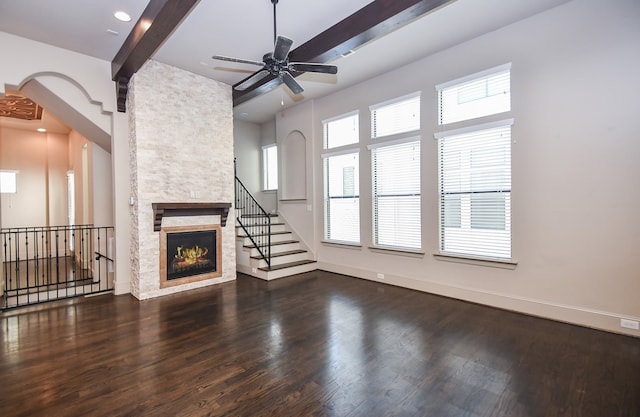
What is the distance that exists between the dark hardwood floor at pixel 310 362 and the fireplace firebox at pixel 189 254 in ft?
2.95

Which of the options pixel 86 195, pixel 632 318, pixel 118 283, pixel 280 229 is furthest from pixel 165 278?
pixel 632 318

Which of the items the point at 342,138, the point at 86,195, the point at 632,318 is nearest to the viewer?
the point at 632,318

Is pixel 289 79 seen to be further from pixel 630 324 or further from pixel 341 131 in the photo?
pixel 630 324

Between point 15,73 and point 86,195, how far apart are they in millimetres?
3596

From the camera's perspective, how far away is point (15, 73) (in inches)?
167

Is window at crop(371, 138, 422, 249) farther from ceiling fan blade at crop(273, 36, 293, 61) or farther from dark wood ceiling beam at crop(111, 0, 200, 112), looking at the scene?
dark wood ceiling beam at crop(111, 0, 200, 112)

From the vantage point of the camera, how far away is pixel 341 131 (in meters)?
6.36

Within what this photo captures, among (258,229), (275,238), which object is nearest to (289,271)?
(275,238)

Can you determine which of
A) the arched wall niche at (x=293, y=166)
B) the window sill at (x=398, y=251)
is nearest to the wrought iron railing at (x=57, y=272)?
the arched wall niche at (x=293, y=166)

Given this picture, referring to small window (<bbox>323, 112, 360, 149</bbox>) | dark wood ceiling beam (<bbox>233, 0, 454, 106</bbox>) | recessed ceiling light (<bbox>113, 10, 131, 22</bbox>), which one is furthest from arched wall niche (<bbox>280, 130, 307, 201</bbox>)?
recessed ceiling light (<bbox>113, 10, 131, 22</bbox>)

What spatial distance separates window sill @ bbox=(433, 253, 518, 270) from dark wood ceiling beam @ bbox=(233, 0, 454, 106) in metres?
3.23

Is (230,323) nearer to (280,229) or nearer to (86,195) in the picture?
(280,229)

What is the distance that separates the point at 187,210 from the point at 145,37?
2677mm

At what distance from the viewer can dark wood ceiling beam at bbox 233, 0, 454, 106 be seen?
322cm
